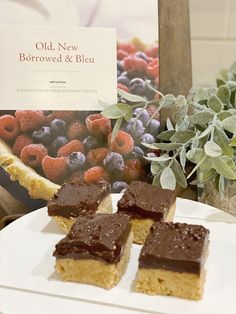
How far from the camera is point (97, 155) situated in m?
0.97

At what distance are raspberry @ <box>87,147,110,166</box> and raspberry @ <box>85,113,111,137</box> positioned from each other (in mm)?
31

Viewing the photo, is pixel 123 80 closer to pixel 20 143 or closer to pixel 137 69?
pixel 137 69

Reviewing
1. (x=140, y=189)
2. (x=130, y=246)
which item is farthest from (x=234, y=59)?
(x=130, y=246)

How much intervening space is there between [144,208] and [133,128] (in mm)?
233

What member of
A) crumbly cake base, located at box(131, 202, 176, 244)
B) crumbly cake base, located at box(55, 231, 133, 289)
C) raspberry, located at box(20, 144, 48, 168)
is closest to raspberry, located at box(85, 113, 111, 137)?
raspberry, located at box(20, 144, 48, 168)

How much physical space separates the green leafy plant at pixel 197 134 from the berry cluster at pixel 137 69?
4 cm

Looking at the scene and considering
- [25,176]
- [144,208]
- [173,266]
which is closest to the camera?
[173,266]

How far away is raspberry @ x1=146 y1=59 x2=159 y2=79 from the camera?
993 millimetres

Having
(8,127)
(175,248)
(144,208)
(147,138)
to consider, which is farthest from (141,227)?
(8,127)

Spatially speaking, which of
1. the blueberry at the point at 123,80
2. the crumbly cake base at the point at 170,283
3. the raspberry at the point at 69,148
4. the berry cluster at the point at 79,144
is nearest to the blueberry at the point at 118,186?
the berry cluster at the point at 79,144

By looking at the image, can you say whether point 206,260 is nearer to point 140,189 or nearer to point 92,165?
point 140,189

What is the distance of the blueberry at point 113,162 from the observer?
0.97 metres

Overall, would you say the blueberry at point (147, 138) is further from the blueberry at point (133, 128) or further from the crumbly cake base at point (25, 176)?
the crumbly cake base at point (25, 176)

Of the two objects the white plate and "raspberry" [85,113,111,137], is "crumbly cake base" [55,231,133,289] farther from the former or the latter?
"raspberry" [85,113,111,137]
